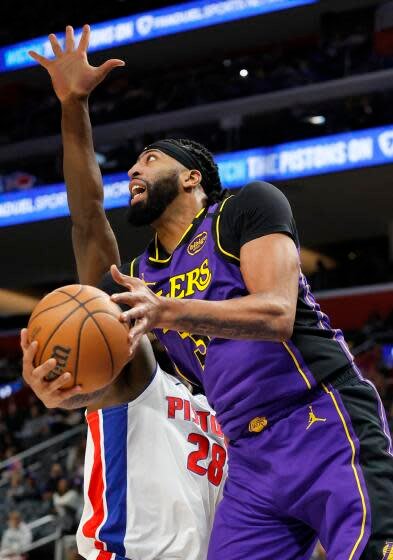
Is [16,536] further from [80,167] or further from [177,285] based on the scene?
[177,285]

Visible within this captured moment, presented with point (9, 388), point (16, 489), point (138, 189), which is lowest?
point (16, 489)

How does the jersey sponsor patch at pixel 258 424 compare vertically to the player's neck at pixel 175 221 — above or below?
below

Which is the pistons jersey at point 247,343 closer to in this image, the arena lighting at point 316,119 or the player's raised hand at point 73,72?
the player's raised hand at point 73,72

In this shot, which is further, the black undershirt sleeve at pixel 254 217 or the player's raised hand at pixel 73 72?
the player's raised hand at pixel 73 72

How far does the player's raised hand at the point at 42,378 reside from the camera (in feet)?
7.38

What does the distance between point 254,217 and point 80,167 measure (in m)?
1.07

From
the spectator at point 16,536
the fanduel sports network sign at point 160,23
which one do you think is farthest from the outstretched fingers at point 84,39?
the fanduel sports network sign at point 160,23

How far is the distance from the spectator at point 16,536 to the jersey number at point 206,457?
669 cm

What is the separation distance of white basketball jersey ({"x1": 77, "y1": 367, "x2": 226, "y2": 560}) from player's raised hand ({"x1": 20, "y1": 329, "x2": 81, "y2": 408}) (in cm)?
97

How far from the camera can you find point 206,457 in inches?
130

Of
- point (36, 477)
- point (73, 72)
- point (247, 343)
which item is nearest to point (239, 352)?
point (247, 343)

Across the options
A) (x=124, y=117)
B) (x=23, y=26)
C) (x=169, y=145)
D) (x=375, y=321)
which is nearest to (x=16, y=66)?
(x=23, y=26)

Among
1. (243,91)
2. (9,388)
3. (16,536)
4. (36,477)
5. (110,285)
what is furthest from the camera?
(9,388)

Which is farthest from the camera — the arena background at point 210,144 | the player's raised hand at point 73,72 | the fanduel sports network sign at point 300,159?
the fanduel sports network sign at point 300,159
